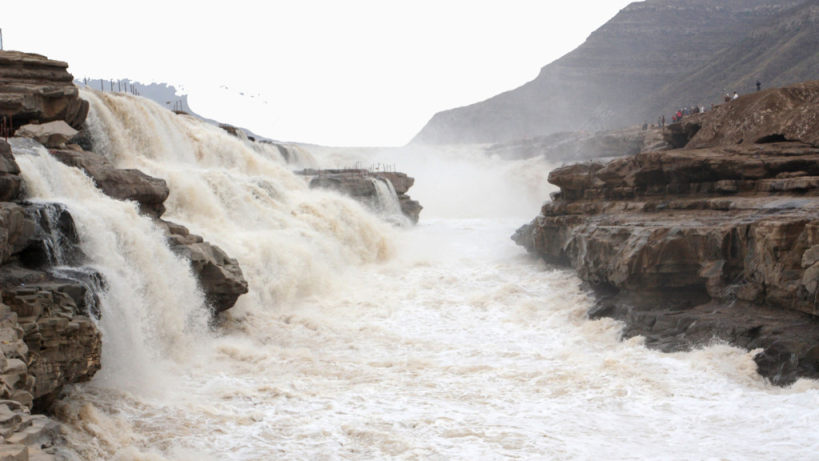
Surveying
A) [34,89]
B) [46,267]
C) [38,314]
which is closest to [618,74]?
[34,89]

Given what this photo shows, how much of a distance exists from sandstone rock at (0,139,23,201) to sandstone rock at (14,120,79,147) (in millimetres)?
3646

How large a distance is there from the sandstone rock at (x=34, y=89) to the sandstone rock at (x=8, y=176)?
3.67 meters

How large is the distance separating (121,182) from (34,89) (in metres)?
2.42

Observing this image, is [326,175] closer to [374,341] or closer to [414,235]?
[414,235]

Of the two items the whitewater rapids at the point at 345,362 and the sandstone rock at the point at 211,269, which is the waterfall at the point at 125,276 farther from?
the sandstone rock at the point at 211,269

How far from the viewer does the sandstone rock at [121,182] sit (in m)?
10.8

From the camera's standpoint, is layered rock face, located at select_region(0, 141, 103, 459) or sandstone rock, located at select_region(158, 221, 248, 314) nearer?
layered rock face, located at select_region(0, 141, 103, 459)

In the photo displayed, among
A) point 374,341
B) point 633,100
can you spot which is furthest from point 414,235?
point 633,100

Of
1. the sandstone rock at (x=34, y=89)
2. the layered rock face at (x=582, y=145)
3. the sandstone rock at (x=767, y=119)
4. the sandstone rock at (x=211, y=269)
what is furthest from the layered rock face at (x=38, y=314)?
the layered rock face at (x=582, y=145)

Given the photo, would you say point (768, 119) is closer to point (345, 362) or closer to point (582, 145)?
point (345, 362)

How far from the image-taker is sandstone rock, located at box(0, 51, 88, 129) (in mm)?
11273

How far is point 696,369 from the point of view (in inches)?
352

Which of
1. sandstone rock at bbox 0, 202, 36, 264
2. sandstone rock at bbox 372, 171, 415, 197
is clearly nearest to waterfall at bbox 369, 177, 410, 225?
sandstone rock at bbox 372, 171, 415, 197

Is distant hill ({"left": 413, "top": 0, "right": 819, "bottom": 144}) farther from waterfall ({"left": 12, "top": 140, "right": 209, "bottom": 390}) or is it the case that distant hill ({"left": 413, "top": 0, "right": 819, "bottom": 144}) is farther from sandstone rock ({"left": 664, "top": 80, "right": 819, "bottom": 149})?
waterfall ({"left": 12, "top": 140, "right": 209, "bottom": 390})
